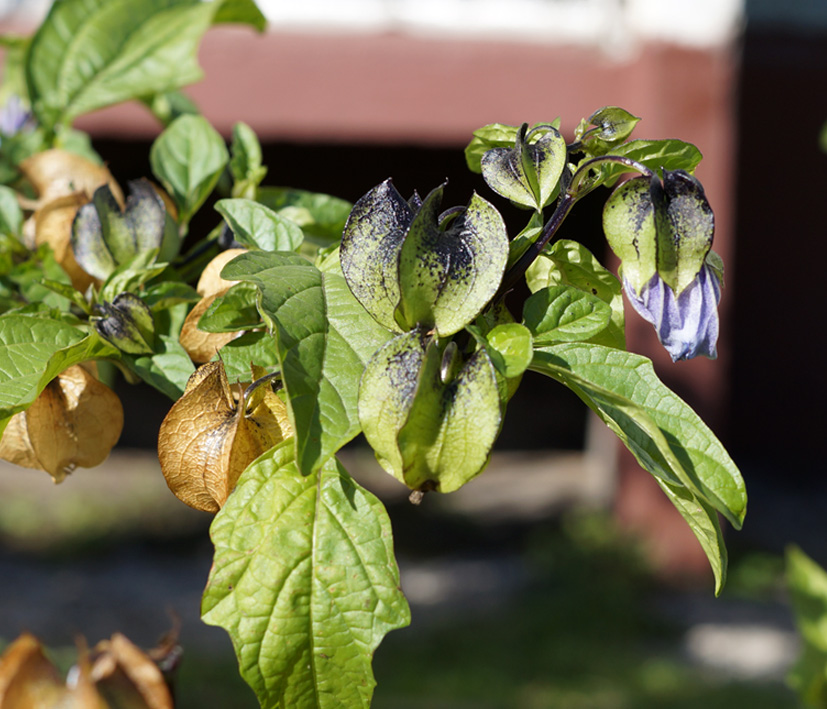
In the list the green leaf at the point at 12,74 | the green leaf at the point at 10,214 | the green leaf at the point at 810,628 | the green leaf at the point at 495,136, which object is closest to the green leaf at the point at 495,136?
the green leaf at the point at 495,136

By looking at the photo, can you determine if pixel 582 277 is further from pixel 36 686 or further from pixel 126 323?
pixel 36 686

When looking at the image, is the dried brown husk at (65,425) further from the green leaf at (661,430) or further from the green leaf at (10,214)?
the green leaf at (661,430)

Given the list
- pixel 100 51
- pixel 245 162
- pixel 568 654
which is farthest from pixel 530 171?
pixel 568 654

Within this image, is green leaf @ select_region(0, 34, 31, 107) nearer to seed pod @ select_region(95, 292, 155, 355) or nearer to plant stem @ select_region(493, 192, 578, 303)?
seed pod @ select_region(95, 292, 155, 355)

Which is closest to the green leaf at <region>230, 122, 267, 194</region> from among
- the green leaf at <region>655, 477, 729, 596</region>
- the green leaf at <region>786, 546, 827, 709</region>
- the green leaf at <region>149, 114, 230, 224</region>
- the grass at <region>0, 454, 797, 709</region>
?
the green leaf at <region>149, 114, 230, 224</region>

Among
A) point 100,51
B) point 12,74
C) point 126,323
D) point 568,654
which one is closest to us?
point 126,323

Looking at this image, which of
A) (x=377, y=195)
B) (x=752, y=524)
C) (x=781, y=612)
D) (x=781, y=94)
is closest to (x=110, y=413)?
(x=377, y=195)
